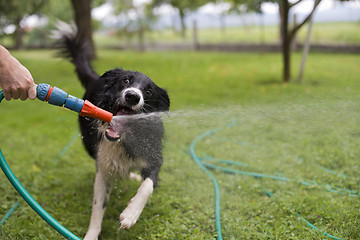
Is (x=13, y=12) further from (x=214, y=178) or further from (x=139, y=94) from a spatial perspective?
(x=139, y=94)

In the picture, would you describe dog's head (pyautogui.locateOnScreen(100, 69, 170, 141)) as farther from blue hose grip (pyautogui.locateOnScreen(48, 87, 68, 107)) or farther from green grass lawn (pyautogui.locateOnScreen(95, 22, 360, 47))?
green grass lawn (pyautogui.locateOnScreen(95, 22, 360, 47))

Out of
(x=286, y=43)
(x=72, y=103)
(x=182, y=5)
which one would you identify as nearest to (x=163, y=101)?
(x=72, y=103)

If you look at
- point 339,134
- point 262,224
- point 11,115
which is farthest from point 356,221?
point 11,115

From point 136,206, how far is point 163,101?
94cm

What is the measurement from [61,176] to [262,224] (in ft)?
8.38

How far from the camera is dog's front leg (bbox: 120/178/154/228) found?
251 cm

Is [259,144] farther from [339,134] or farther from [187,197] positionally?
[187,197]

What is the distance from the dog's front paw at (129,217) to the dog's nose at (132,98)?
0.78m

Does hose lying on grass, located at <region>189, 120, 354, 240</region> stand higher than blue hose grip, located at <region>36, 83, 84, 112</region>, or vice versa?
blue hose grip, located at <region>36, 83, 84, 112</region>

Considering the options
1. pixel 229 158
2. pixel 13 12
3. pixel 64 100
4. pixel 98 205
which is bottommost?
pixel 229 158

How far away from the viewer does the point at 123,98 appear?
262 centimetres

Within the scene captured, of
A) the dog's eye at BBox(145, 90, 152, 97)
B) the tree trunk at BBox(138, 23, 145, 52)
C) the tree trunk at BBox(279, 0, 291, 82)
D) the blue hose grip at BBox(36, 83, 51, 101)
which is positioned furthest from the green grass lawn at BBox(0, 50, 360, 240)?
the tree trunk at BBox(138, 23, 145, 52)

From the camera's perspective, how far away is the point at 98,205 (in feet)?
9.97

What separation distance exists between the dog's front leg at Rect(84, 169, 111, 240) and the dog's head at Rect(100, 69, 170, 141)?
2.13ft
